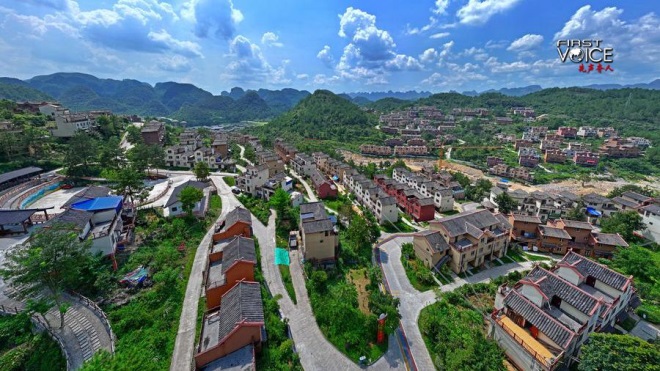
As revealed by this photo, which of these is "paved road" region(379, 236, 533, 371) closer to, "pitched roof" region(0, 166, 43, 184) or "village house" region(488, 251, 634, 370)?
"village house" region(488, 251, 634, 370)

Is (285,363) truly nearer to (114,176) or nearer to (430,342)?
(430,342)

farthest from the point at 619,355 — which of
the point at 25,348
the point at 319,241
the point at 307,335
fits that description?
the point at 25,348

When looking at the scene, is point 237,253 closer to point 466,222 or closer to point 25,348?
point 25,348

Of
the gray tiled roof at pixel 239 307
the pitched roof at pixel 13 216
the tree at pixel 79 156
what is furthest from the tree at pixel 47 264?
the tree at pixel 79 156

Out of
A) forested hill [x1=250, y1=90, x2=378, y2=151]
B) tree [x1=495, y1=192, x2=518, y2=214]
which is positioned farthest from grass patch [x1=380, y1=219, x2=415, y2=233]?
forested hill [x1=250, y1=90, x2=378, y2=151]

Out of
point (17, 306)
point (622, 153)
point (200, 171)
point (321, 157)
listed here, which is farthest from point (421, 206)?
point (622, 153)

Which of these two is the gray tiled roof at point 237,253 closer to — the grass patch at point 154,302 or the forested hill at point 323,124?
the grass patch at point 154,302

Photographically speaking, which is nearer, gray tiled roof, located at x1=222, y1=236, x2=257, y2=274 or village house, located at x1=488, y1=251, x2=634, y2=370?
village house, located at x1=488, y1=251, x2=634, y2=370
